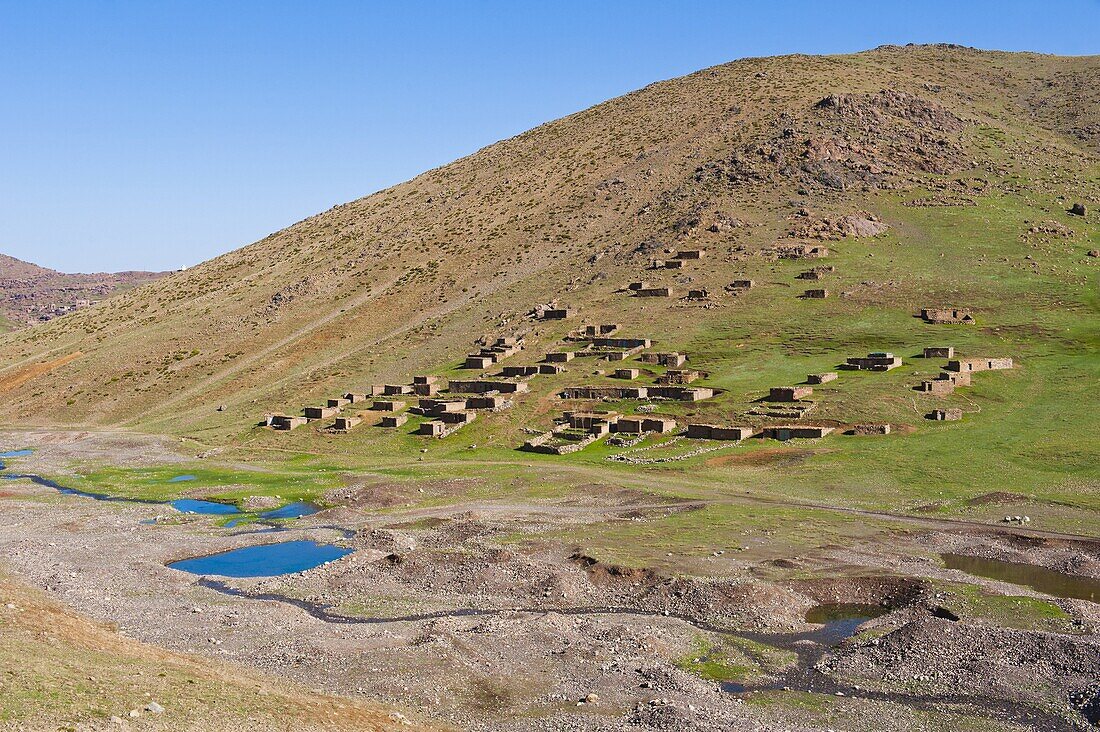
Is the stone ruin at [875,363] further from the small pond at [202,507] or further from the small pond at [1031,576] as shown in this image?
the small pond at [202,507]

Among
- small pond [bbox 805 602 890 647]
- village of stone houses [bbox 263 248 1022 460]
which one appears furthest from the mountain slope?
small pond [bbox 805 602 890 647]

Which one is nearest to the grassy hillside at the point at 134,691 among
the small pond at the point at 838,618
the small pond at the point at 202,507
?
the small pond at the point at 838,618

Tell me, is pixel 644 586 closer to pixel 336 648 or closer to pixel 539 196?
pixel 336 648

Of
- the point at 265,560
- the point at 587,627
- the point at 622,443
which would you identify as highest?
the point at 265,560

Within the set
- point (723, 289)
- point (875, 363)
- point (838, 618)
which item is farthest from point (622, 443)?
point (723, 289)

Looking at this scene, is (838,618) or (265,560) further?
(265,560)

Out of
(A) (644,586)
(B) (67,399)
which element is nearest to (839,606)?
(A) (644,586)

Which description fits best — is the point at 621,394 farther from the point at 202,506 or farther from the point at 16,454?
the point at 16,454
